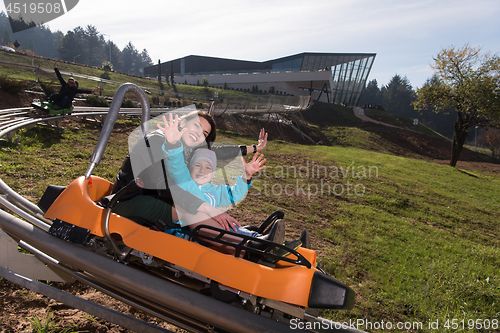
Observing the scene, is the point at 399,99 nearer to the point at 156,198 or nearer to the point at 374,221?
the point at 374,221

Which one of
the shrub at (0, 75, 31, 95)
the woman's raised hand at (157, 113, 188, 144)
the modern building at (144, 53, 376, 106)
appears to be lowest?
the woman's raised hand at (157, 113, 188, 144)

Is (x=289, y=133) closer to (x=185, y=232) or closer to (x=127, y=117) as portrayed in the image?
(x=127, y=117)

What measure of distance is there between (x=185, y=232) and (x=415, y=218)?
723 cm

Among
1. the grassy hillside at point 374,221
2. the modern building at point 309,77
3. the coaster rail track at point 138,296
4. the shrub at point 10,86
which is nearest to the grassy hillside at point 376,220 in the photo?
the grassy hillside at point 374,221

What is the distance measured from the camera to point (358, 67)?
50719mm

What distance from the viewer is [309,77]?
148 feet

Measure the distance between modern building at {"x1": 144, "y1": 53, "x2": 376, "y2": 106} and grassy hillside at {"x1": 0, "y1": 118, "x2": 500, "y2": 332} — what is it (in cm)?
3662

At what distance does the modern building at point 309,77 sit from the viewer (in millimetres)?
45875

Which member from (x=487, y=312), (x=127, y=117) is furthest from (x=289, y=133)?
(x=487, y=312)

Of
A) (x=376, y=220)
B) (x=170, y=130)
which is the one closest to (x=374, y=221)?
→ (x=376, y=220)

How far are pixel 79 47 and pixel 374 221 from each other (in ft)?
324

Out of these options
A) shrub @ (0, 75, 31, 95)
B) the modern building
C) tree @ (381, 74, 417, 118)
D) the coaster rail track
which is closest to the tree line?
the modern building

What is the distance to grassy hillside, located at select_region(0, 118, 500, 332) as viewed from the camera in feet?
12.5

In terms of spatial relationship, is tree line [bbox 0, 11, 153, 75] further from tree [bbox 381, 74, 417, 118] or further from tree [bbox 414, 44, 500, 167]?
tree [bbox 381, 74, 417, 118]
